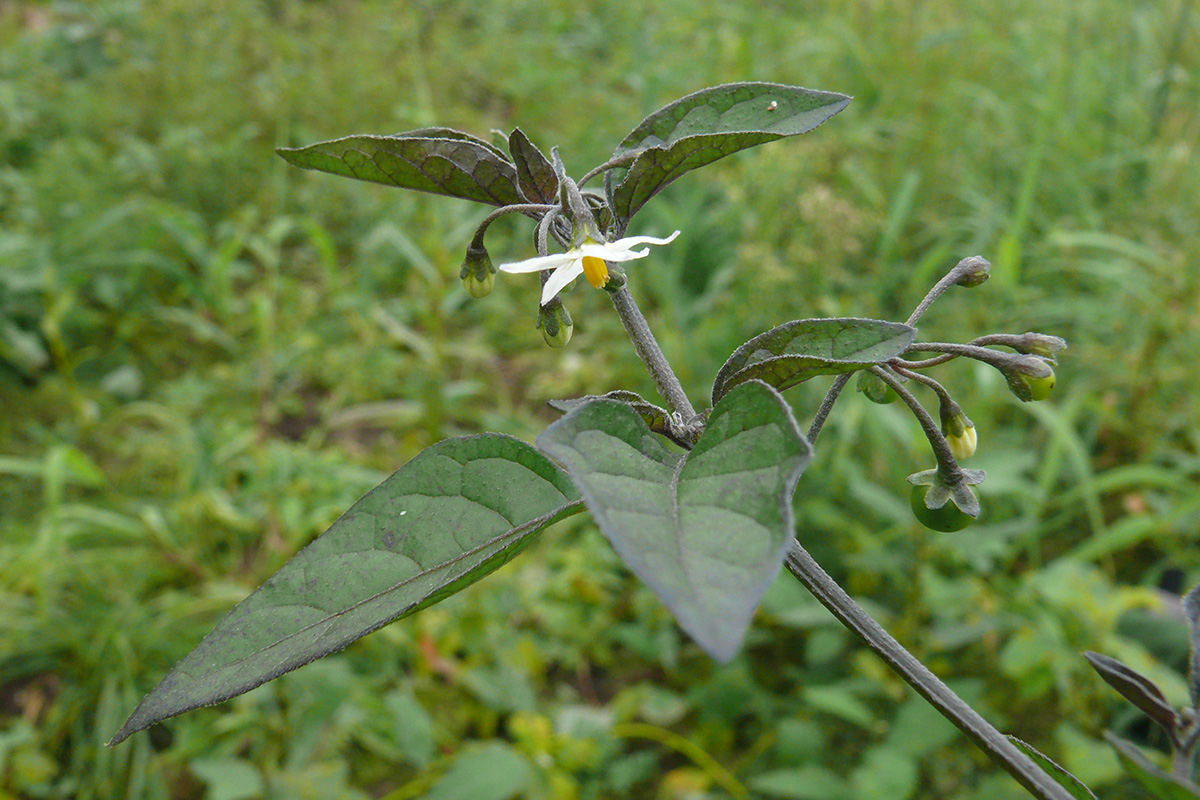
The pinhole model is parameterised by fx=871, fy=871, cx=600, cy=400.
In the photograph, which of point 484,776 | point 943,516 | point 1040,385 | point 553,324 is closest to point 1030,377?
point 1040,385

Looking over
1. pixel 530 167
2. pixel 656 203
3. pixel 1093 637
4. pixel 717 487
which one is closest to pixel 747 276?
→ pixel 656 203

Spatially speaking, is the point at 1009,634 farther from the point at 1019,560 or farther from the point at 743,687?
the point at 743,687

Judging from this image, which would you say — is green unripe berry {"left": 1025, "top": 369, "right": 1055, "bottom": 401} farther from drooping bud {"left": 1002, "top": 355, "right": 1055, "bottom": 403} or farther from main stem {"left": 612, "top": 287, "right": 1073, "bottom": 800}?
main stem {"left": 612, "top": 287, "right": 1073, "bottom": 800}

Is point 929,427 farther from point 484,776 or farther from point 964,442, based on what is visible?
point 484,776

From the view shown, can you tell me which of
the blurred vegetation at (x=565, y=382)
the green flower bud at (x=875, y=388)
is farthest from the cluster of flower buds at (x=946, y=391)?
the blurred vegetation at (x=565, y=382)

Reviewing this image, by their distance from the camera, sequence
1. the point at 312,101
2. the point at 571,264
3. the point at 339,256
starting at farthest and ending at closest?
the point at 312,101
the point at 339,256
the point at 571,264
